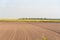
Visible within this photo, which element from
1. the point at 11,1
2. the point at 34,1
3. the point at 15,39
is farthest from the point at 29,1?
the point at 15,39

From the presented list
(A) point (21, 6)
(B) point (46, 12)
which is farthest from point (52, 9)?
(A) point (21, 6)

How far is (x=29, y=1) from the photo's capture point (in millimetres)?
981

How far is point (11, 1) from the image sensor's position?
97 cm

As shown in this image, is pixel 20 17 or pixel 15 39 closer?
pixel 15 39

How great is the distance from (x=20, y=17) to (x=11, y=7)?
13cm

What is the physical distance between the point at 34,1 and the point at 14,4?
0.19 metres

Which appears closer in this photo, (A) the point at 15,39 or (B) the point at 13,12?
(A) the point at 15,39

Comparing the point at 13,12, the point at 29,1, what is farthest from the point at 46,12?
the point at 13,12

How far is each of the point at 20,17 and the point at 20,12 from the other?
0.06 metres

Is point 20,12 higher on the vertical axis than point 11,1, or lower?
lower

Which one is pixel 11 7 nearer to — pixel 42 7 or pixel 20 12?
pixel 20 12

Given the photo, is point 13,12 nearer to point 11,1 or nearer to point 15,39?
point 11,1

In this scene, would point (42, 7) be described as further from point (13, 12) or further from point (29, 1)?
point (13, 12)

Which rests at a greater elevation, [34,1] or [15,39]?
[34,1]
